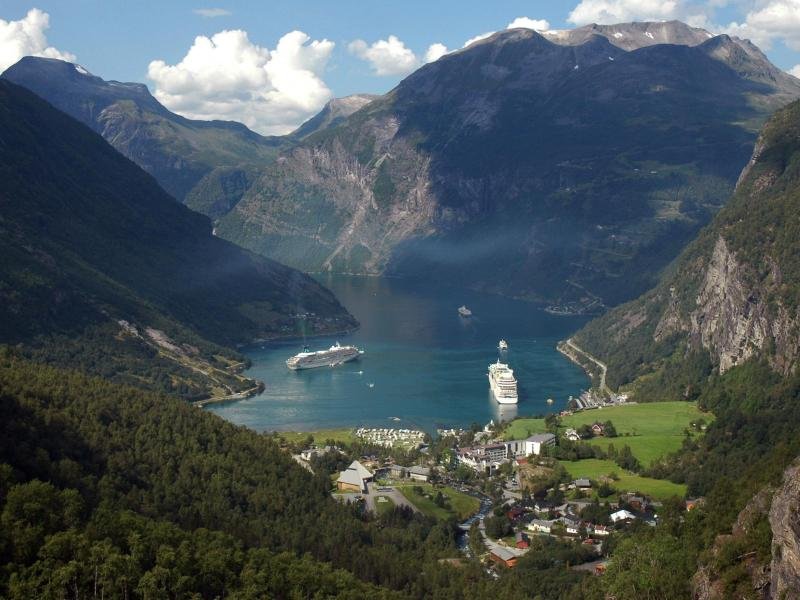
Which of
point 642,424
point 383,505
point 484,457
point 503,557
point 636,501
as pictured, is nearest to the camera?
point 503,557

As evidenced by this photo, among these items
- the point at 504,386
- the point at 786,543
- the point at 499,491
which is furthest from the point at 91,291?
the point at 786,543

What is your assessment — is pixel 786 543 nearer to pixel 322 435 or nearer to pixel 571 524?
pixel 571 524

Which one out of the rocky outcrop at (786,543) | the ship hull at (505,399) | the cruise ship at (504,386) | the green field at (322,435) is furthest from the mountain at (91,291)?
the rocky outcrop at (786,543)

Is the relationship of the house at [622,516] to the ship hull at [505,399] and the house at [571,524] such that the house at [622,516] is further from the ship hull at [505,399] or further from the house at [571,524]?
the ship hull at [505,399]

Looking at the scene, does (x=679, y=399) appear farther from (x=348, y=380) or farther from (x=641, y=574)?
(x=641, y=574)

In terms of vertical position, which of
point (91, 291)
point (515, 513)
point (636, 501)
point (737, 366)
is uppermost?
point (91, 291)

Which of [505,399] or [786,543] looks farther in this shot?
[505,399]

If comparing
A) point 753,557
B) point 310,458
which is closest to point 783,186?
point 310,458
